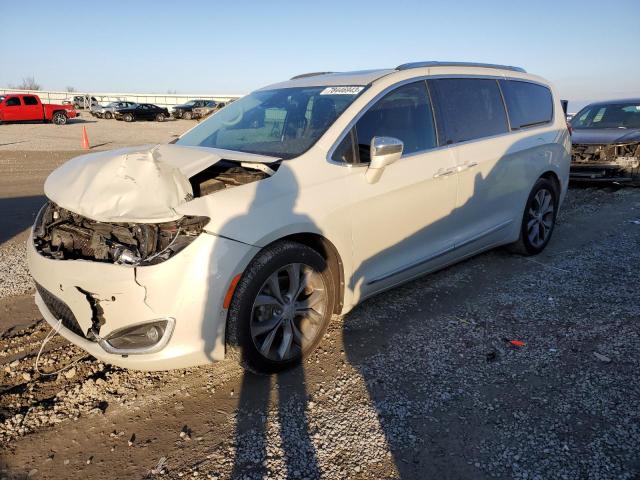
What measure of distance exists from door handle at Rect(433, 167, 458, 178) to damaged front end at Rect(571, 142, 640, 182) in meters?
6.31

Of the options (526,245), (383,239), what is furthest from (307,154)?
(526,245)

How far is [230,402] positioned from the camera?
299 cm

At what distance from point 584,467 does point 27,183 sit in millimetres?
10434

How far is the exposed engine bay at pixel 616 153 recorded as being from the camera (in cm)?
900

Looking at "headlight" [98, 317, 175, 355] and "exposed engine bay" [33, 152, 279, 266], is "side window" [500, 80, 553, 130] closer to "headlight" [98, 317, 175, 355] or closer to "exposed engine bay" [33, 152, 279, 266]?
"exposed engine bay" [33, 152, 279, 266]

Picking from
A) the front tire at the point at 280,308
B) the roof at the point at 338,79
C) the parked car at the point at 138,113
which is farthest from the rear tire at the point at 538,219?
the parked car at the point at 138,113

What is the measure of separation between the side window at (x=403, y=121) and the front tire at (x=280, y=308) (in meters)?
0.94

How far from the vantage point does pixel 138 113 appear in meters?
35.7

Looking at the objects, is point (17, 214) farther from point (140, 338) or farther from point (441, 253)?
point (441, 253)

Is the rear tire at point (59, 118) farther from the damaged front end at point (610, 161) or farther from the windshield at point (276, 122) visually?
the windshield at point (276, 122)

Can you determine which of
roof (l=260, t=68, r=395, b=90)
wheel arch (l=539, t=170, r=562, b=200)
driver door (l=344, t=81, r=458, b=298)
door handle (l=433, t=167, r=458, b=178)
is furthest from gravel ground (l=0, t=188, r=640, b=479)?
roof (l=260, t=68, r=395, b=90)

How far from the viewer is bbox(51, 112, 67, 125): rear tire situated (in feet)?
99.5

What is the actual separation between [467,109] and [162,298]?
127 inches

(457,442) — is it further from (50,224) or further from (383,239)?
(50,224)
